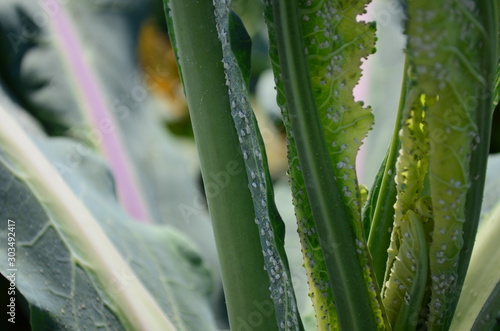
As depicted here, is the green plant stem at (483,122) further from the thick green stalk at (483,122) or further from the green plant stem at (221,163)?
the green plant stem at (221,163)

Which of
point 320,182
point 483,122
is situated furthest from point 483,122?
point 320,182

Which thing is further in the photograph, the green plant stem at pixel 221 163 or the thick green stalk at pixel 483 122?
the green plant stem at pixel 221 163

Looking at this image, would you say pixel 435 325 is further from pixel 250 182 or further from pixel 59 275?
pixel 59 275

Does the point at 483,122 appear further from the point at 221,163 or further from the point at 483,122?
the point at 221,163

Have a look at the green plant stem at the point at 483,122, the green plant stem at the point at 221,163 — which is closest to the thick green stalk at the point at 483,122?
the green plant stem at the point at 483,122

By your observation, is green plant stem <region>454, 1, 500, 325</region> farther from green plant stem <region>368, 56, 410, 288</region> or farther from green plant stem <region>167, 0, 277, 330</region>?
green plant stem <region>167, 0, 277, 330</region>
